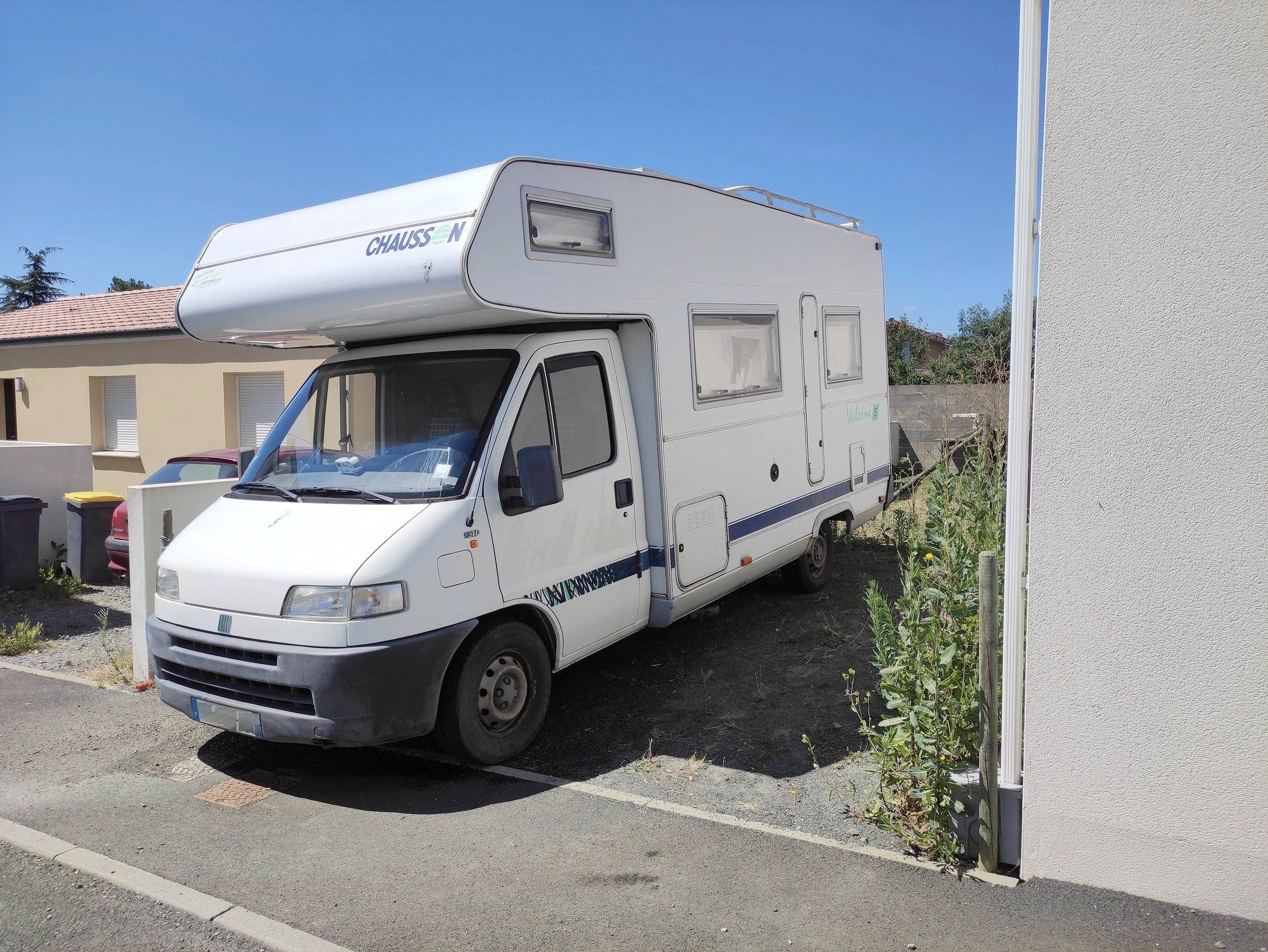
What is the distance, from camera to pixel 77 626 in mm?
8875

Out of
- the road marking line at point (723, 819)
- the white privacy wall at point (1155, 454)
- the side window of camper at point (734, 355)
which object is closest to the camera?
the white privacy wall at point (1155, 454)

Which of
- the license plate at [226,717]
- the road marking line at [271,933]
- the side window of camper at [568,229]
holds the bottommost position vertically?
the road marking line at [271,933]

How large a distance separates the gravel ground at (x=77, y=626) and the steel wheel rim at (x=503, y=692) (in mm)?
3376

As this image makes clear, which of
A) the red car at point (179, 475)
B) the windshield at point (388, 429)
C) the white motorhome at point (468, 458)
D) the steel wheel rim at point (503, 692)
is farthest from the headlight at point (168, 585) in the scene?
the red car at point (179, 475)

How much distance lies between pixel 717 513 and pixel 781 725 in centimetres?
156

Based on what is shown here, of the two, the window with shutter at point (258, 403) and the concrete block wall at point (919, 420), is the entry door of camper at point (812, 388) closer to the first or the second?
the concrete block wall at point (919, 420)

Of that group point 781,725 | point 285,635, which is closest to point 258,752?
point 285,635

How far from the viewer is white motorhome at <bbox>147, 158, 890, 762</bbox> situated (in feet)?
15.6

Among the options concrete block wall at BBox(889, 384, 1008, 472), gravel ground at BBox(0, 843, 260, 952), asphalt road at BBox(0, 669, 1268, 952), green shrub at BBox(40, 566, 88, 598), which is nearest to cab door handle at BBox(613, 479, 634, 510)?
asphalt road at BBox(0, 669, 1268, 952)

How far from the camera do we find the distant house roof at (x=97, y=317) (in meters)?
16.0

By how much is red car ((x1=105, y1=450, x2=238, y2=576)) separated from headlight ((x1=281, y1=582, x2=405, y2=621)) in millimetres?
5875

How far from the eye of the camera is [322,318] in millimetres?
5562

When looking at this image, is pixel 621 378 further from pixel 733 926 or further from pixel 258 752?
pixel 733 926

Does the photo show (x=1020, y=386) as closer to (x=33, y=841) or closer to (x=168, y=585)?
(x=168, y=585)
